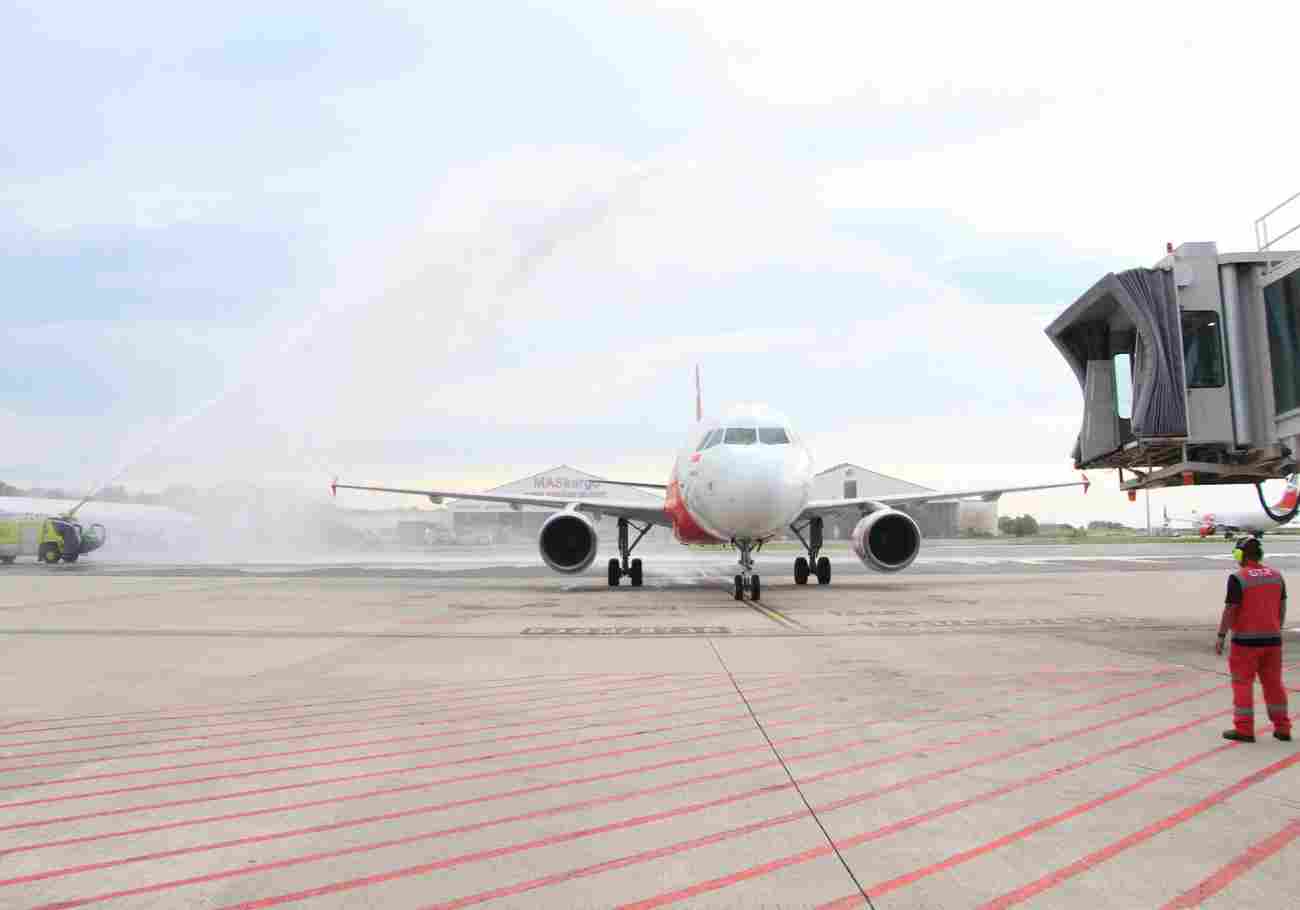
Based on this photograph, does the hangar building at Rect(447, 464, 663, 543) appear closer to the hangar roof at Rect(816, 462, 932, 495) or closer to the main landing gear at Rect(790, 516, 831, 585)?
the hangar roof at Rect(816, 462, 932, 495)

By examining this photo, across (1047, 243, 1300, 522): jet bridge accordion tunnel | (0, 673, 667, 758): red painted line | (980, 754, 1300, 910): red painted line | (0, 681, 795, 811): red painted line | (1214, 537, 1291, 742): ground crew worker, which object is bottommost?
(980, 754, 1300, 910): red painted line

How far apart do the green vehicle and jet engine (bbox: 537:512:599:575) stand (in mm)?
28282

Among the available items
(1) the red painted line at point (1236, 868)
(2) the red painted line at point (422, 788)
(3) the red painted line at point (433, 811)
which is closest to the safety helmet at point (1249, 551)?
(1) the red painted line at point (1236, 868)

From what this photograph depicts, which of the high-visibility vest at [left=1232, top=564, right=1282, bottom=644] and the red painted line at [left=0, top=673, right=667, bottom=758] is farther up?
the high-visibility vest at [left=1232, top=564, right=1282, bottom=644]

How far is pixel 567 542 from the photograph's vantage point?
832 inches

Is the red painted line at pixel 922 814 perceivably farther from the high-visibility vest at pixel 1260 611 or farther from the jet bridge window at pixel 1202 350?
the jet bridge window at pixel 1202 350

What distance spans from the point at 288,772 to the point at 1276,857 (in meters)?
5.04

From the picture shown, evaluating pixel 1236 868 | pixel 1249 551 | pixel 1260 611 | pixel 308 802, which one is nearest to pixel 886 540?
pixel 1249 551

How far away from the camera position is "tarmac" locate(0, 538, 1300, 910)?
3717 millimetres

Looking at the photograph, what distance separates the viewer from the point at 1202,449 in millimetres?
11867

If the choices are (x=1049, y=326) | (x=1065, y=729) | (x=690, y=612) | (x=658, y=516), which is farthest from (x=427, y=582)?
(x=1065, y=729)

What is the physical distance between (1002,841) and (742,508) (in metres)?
13.1

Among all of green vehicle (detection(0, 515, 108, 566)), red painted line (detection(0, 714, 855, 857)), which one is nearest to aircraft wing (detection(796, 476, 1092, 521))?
red painted line (detection(0, 714, 855, 857))

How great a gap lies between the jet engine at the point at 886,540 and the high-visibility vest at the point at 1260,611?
46.1 ft
